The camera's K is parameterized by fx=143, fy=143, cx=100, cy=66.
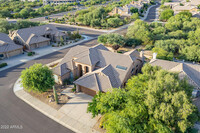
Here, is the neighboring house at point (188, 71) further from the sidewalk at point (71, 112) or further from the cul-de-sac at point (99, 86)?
the sidewalk at point (71, 112)

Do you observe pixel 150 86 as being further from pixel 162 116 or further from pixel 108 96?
pixel 108 96

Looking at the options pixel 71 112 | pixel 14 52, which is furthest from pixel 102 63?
pixel 14 52

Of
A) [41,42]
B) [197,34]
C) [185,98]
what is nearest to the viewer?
[185,98]

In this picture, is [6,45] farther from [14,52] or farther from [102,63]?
[102,63]

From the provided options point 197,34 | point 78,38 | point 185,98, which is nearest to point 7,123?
point 185,98

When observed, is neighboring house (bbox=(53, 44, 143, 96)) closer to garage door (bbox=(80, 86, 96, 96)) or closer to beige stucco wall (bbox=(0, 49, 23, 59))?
garage door (bbox=(80, 86, 96, 96))

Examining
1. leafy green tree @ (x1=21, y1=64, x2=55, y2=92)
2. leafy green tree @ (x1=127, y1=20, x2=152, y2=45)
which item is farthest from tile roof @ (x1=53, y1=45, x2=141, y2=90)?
leafy green tree @ (x1=127, y1=20, x2=152, y2=45)
